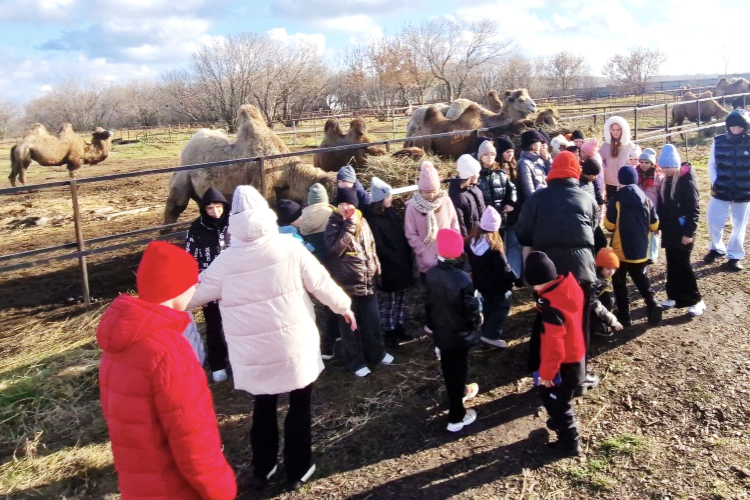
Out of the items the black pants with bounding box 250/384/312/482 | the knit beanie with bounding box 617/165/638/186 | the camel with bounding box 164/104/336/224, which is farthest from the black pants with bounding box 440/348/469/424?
the camel with bounding box 164/104/336/224

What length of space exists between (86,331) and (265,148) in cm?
416

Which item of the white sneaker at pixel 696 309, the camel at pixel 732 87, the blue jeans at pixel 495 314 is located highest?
the camel at pixel 732 87

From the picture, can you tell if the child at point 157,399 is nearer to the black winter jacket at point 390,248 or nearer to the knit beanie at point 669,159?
the black winter jacket at point 390,248

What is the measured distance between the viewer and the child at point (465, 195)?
17.2ft

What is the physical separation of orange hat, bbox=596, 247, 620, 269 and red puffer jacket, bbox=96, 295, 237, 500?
11.4 feet

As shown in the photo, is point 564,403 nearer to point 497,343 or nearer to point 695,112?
point 497,343

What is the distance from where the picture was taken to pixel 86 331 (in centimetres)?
618

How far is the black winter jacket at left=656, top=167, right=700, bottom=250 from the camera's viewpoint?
5.45 metres

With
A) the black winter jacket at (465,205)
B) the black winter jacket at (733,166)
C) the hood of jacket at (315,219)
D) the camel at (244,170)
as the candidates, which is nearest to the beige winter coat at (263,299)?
the hood of jacket at (315,219)

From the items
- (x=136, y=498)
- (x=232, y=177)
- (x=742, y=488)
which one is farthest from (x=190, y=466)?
(x=232, y=177)

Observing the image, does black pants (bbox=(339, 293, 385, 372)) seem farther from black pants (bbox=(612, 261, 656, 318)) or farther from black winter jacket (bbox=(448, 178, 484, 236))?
black pants (bbox=(612, 261, 656, 318))

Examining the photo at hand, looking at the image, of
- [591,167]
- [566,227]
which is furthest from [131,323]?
[591,167]

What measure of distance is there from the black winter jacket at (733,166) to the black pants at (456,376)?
14.3ft

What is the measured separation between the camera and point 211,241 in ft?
15.6
